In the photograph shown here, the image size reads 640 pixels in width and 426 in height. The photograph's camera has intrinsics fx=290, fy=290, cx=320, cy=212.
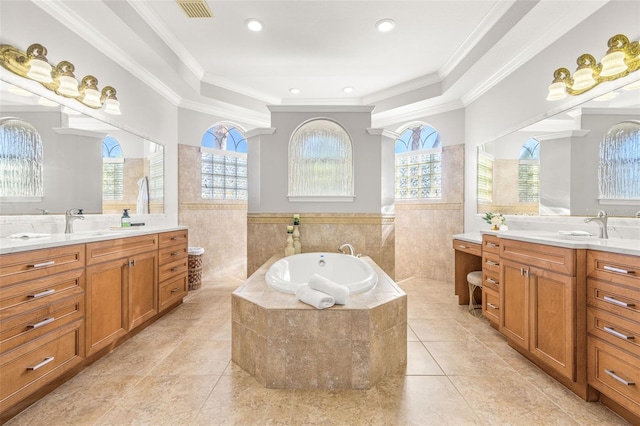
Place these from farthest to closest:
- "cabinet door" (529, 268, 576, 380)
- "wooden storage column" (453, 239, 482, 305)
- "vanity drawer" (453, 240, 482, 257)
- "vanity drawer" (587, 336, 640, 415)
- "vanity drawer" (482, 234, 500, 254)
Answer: "wooden storage column" (453, 239, 482, 305), "vanity drawer" (453, 240, 482, 257), "vanity drawer" (482, 234, 500, 254), "cabinet door" (529, 268, 576, 380), "vanity drawer" (587, 336, 640, 415)

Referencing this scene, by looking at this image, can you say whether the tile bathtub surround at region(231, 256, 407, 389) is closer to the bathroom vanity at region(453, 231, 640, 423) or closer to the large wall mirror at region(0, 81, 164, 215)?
the bathroom vanity at region(453, 231, 640, 423)

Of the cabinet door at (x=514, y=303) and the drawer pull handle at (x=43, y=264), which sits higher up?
the drawer pull handle at (x=43, y=264)

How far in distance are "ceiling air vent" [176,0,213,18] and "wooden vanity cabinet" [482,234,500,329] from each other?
3.28 m

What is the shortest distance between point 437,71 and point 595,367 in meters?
3.64

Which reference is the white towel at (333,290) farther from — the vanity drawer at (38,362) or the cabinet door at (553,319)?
the vanity drawer at (38,362)

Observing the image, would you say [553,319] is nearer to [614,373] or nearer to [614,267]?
[614,373]

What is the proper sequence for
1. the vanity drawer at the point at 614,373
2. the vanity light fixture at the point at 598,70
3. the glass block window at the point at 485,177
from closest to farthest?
the vanity drawer at the point at 614,373
the vanity light fixture at the point at 598,70
the glass block window at the point at 485,177

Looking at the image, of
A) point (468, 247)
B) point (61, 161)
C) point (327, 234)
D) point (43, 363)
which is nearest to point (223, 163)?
point (327, 234)

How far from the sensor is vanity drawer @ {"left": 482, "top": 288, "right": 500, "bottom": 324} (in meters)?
2.46

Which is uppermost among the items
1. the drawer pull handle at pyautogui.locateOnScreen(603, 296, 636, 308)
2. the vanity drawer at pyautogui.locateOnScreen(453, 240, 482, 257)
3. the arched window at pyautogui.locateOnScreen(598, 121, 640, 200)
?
the arched window at pyautogui.locateOnScreen(598, 121, 640, 200)

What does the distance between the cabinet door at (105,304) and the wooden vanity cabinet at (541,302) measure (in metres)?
2.94

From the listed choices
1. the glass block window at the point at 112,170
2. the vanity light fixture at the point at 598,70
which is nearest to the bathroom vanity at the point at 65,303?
the glass block window at the point at 112,170

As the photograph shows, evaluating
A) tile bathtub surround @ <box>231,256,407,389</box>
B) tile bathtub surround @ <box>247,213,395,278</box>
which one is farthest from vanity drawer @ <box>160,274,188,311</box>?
tile bathtub surround @ <box>231,256,407,389</box>

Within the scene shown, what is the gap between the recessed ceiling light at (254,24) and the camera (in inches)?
112
